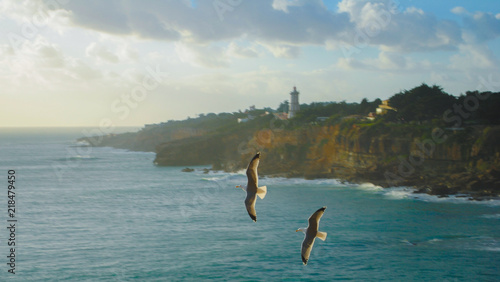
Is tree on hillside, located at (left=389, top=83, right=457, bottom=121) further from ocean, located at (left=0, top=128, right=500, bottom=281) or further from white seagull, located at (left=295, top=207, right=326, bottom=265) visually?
white seagull, located at (left=295, top=207, right=326, bottom=265)

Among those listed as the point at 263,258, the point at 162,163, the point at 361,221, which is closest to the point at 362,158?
the point at 361,221

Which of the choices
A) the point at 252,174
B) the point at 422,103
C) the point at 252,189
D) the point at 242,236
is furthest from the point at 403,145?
the point at 252,174

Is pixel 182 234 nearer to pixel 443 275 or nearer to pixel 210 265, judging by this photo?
pixel 210 265

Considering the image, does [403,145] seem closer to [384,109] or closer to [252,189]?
[384,109]

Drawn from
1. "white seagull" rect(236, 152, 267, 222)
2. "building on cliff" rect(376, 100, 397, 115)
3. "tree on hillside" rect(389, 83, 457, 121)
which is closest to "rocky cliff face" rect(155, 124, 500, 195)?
"tree on hillside" rect(389, 83, 457, 121)

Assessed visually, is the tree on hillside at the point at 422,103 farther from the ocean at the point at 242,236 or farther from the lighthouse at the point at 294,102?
the lighthouse at the point at 294,102
